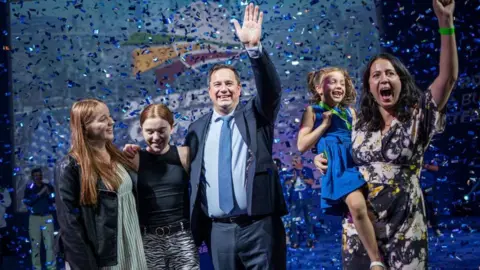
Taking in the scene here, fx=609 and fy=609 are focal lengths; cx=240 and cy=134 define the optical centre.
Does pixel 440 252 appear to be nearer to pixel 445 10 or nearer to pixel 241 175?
pixel 241 175

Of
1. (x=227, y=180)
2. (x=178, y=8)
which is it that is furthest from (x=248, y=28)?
(x=178, y=8)

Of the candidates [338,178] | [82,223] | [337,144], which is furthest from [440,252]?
[82,223]

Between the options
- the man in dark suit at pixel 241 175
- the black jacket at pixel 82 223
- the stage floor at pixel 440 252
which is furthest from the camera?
the stage floor at pixel 440 252

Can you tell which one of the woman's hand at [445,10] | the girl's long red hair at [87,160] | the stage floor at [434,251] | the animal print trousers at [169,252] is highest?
the woman's hand at [445,10]

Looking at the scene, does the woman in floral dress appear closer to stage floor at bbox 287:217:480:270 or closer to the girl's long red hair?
the girl's long red hair

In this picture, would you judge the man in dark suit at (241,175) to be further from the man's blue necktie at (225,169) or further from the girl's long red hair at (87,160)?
the girl's long red hair at (87,160)

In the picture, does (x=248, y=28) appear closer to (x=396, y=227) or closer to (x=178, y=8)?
(x=396, y=227)

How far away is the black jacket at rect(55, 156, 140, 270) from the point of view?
3369 mm

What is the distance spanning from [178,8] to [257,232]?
8.21 meters

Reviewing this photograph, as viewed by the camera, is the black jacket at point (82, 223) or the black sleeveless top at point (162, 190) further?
the black sleeveless top at point (162, 190)

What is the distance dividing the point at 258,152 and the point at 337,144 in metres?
0.72

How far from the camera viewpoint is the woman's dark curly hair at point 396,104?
2.83 m

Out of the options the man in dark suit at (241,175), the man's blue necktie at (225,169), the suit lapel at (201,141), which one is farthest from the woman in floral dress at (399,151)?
the suit lapel at (201,141)

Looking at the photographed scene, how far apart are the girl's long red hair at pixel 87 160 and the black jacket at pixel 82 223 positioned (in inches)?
→ 1.5
